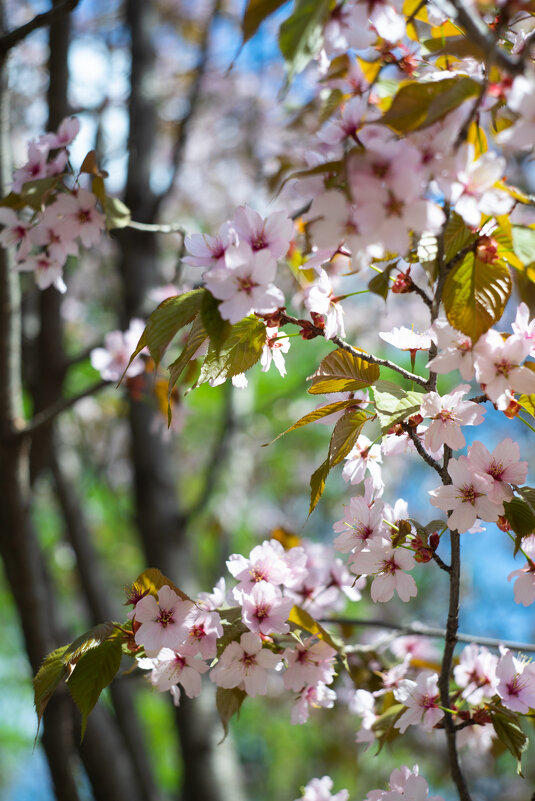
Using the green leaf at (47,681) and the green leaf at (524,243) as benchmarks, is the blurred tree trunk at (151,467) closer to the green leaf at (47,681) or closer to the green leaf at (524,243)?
the green leaf at (47,681)

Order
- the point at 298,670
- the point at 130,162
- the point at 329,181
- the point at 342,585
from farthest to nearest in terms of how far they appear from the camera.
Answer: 1. the point at 130,162
2. the point at 342,585
3. the point at 298,670
4. the point at 329,181

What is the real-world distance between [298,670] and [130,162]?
6.31ft

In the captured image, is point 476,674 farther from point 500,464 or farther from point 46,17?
point 46,17

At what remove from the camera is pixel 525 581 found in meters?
0.68

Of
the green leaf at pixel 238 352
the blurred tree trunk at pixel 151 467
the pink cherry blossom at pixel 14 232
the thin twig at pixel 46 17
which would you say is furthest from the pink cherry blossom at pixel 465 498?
the blurred tree trunk at pixel 151 467

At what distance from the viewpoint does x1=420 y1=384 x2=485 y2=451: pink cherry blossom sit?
2.01ft

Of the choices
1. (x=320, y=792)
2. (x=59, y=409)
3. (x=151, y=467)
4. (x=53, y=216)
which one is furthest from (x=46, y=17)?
(x=151, y=467)

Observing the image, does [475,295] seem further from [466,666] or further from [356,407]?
[466,666]

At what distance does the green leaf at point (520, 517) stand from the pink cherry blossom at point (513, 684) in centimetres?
19

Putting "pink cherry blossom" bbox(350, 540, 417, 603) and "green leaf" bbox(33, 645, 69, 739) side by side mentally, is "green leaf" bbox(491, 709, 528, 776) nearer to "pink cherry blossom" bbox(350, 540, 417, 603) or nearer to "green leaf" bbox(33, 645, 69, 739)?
"pink cherry blossom" bbox(350, 540, 417, 603)

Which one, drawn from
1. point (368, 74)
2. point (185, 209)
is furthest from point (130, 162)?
point (185, 209)

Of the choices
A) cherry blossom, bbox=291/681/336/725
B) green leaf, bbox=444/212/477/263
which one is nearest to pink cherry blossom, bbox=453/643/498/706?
cherry blossom, bbox=291/681/336/725

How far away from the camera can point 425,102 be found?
50cm

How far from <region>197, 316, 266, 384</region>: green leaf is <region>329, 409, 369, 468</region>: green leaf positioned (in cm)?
11
